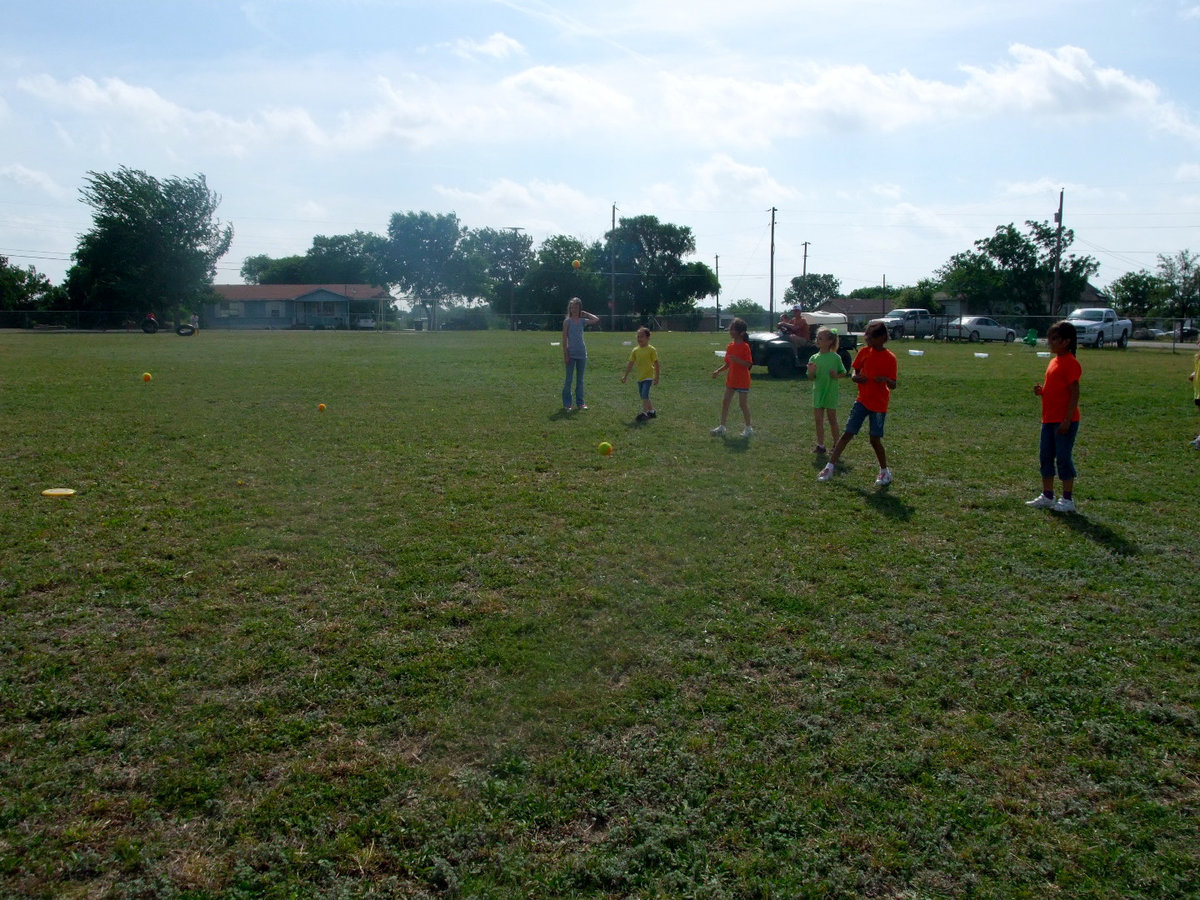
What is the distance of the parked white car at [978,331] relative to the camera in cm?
4491

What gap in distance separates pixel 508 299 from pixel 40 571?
3175 inches

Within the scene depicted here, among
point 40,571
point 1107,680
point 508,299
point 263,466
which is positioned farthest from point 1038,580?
point 508,299

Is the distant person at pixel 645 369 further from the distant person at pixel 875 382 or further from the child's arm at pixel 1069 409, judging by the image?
the child's arm at pixel 1069 409

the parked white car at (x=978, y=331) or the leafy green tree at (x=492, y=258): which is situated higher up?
the leafy green tree at (x=492, y=258)

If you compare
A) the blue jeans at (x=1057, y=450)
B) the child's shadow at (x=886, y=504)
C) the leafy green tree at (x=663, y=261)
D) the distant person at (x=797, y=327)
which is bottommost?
the child's shadow at (x=886, y=504)

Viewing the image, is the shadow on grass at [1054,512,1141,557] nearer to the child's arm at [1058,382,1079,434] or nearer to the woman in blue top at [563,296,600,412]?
the child's arm at [1058,382,1079,434]

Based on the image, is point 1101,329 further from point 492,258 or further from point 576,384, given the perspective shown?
point 492,258

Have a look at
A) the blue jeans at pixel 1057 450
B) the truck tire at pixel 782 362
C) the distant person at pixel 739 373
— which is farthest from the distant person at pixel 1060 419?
the truck tire at pixel 782 362

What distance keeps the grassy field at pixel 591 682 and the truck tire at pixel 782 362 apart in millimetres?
10932

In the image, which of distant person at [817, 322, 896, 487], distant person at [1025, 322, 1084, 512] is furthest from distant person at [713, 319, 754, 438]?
distant person at [1025, 322, 1084, 512]

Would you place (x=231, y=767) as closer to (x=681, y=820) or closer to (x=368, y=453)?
(x=681, y=820)

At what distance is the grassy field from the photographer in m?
2.98

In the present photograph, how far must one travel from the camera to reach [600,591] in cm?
540

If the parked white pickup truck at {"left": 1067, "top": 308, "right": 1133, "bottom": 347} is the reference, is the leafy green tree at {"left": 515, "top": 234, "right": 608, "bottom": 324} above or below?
above
